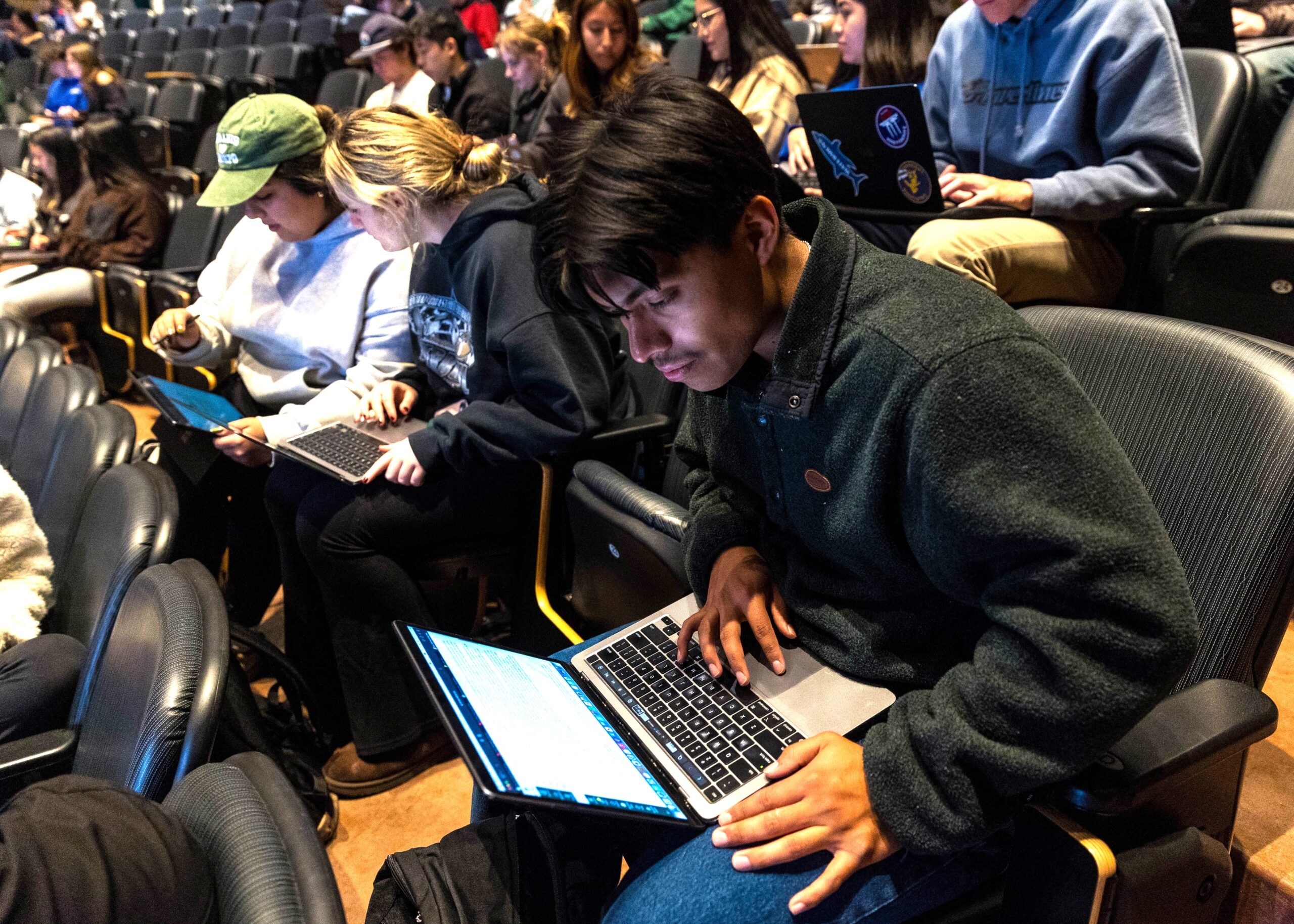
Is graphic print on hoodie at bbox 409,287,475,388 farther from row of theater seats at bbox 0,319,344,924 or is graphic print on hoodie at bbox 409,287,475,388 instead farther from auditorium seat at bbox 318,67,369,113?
auditorium seat at bbox 318,67,369,113

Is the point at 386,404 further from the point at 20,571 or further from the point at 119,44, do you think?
the point at 119,44

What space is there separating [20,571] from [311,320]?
81 centimetres

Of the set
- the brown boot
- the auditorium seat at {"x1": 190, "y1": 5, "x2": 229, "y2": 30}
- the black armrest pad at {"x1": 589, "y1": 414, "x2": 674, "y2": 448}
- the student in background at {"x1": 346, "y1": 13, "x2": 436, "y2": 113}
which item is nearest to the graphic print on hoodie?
the black armrest pad at {"x1": 589, "y1": 414, "x2": 674, "y2": 448}

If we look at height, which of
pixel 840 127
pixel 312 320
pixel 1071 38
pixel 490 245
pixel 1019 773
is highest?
pixel 1071 38

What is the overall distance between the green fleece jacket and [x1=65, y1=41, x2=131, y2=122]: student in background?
547cm

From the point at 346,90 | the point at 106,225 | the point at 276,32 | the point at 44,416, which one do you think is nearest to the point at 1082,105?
the point at 44,416

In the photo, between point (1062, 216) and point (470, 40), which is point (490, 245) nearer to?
point (1062, 216)

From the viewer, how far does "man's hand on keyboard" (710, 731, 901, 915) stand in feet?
2.39

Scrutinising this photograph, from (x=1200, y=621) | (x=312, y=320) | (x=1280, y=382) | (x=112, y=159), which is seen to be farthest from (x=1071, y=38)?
(x=112, y=159)

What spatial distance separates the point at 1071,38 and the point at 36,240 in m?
4.33

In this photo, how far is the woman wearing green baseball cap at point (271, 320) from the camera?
6.14 ft

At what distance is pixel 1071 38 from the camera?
5.25ft

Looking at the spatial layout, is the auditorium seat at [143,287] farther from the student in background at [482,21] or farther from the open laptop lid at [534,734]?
the student in background at [482,21]

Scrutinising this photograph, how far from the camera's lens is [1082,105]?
163 centimetres
